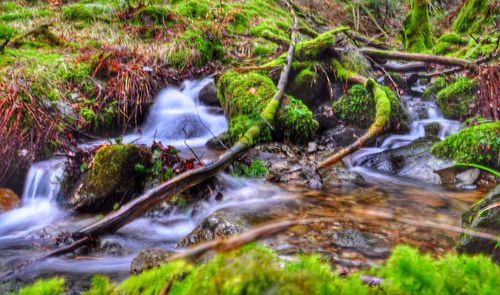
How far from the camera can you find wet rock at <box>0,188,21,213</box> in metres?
4.42

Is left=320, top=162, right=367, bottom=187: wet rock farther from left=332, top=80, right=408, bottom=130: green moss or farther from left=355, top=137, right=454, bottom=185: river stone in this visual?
left=332, top=80, right=408, bottom=130: green moss

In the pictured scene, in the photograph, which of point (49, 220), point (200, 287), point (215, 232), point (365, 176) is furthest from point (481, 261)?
point (365, 176)

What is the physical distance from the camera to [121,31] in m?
9.38

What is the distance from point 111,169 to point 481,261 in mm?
3987

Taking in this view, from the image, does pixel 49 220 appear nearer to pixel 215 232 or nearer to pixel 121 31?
pixel 215 232

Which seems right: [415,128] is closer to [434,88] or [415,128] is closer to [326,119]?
[434,88]

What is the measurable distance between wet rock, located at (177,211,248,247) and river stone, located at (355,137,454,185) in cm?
332

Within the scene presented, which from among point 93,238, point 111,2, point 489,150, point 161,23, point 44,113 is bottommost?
point 93,238

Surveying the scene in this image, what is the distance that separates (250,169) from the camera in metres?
5.07

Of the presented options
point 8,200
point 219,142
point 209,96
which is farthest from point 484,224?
point 209,96

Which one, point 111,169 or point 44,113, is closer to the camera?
point 111,169

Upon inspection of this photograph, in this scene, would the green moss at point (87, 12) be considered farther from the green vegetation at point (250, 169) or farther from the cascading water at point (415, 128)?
the cascading water at point (415, 128)

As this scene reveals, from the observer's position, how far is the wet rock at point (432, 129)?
6.75 metres

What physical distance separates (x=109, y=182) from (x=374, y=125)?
3808mm
